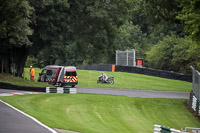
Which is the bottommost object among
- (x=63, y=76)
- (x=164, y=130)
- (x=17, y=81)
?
(x=164, y=130)

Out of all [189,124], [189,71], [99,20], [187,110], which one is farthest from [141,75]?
[189,124]

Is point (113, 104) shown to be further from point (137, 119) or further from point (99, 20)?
point (99, 20)

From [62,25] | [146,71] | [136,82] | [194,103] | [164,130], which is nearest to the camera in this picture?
[164,130]

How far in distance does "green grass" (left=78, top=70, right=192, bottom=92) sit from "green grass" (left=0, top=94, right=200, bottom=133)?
1062cm

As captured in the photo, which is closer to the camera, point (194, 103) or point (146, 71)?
point (194, 103)

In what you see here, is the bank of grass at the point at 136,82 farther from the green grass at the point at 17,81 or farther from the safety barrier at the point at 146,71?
the green grass at the point at 17,81

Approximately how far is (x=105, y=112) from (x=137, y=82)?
2139 cm

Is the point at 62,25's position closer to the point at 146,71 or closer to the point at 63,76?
the point at 63,76

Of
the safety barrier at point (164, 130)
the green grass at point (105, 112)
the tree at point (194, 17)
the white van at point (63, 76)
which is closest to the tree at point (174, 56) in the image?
the white van at point (63, 76)

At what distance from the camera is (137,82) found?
41.0m

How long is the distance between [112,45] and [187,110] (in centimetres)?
1999

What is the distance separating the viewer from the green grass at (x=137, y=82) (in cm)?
3635

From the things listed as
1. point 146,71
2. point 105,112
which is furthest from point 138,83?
point 105,112

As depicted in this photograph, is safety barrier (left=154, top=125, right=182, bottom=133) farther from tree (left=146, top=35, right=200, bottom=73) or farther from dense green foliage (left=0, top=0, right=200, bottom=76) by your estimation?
→ tree (left=146, top=35, right=200, bottom=73)
